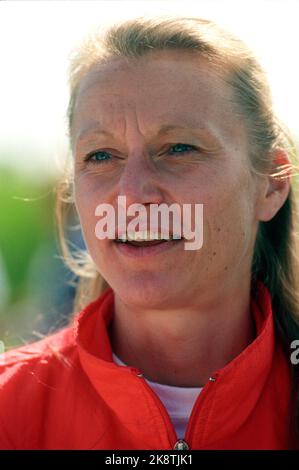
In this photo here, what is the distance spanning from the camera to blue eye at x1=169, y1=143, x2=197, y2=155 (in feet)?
7.27

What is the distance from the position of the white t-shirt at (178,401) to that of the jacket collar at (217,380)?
114 millimetres

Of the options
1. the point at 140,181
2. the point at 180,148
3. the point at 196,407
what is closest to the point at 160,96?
the point at 180,148

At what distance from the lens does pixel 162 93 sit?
85.9 inches

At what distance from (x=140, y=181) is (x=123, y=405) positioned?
0.66 meters

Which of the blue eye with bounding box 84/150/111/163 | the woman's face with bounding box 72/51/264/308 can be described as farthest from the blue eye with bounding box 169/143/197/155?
the blue eye with bounding box 84/150/111/163

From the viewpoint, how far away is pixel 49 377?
233 cm

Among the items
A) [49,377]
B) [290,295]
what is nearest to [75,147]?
[49,377]

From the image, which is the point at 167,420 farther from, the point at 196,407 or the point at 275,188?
the point at 275,188

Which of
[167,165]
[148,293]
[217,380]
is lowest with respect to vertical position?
[217,380]

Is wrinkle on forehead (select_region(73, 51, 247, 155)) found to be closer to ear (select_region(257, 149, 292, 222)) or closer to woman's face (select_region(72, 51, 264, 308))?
woman's face (select_region(72, 51, 264, 308))

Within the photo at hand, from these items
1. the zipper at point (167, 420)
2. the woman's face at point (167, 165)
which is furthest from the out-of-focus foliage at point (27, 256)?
the zipper at point (167, 420)

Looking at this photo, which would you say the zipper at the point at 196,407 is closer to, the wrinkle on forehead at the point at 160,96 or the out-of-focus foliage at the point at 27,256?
the wrinkle on forehead at the point at 160,96

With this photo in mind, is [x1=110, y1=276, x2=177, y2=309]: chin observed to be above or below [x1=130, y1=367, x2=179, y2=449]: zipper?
above

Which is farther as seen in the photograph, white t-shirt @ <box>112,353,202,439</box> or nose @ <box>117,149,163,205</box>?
white t-shirt @ <box>112,353,202,439</box>
